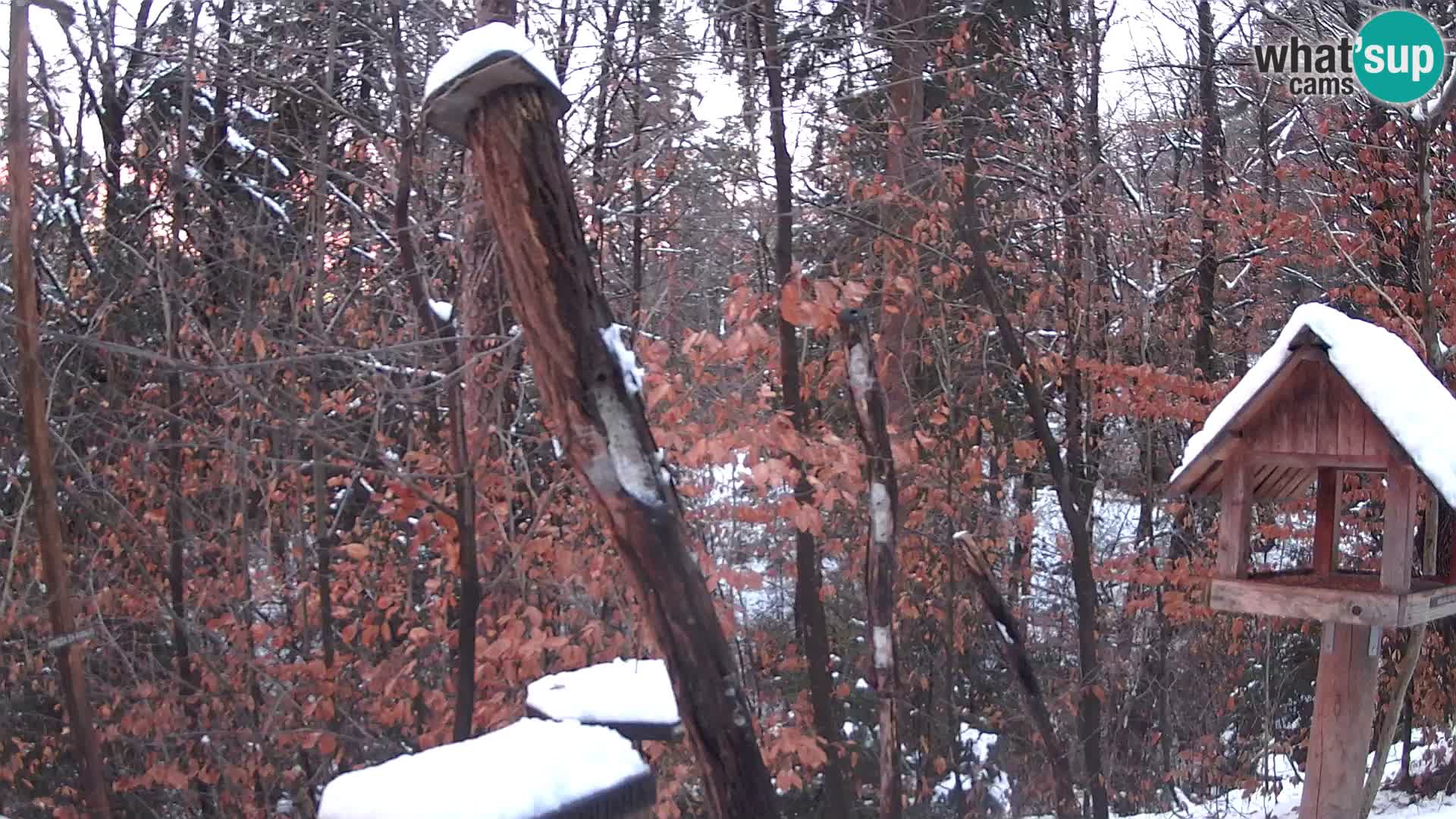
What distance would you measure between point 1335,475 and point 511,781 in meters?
3.59

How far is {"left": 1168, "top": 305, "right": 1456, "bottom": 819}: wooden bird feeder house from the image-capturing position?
345 centimetres

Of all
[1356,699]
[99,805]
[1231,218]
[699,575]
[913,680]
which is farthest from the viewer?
[913,680]

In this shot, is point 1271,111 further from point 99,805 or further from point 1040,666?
point 99,805

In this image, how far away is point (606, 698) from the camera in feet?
7.52

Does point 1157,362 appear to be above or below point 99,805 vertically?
above

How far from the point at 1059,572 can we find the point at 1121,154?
4.26 metres

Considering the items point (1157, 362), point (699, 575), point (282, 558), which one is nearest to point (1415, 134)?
Answer: point (1157, 362)

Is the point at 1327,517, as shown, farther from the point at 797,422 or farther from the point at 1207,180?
the point at 1207,180

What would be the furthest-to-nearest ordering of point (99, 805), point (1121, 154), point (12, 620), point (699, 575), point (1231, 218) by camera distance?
point (1121, 154) → point (1231, 218) → point (12, 620) → point (99, 805) → point (699, 575)

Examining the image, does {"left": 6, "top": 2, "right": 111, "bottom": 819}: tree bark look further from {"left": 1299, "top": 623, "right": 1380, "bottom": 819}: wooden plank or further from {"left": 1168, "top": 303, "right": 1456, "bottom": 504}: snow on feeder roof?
{"left": 1299, "top": 623, "right": 1380, "bottom": 819}: wooden plank

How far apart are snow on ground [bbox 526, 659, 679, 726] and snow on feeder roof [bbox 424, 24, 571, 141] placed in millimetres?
1447

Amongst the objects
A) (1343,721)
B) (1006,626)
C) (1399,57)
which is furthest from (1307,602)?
(1399,57)

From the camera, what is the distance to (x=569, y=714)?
87.8 inches

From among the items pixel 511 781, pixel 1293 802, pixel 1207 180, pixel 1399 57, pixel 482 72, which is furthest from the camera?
pixel 1207 180
